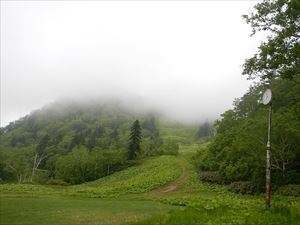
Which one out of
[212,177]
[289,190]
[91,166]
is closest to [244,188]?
[289,190]

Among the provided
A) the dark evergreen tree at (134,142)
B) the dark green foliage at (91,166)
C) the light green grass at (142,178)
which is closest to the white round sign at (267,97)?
the light green grass at (142,178)

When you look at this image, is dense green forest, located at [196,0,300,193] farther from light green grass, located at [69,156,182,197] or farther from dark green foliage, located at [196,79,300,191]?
light green grass, located at [69,156,182,197]

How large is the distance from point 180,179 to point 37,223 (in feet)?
A: 145

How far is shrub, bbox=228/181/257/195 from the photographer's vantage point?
37281mm

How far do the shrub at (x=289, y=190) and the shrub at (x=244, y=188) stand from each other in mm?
3156

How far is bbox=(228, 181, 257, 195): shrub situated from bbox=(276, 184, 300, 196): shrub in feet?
10.4

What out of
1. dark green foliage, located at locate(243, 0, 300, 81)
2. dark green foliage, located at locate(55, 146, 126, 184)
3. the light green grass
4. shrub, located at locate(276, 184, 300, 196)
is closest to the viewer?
dark green foliage, located at locate(243, 0, 300, 81)

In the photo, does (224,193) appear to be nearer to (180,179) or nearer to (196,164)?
(180,179)

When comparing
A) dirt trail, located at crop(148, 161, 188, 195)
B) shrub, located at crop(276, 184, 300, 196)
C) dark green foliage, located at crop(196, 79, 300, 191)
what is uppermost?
dark green foliage, located at crop(196, 79, 300, 191)

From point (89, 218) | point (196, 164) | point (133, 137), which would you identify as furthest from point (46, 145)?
point (89, 218)

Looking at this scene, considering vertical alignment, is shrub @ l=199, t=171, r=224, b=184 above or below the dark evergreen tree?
below

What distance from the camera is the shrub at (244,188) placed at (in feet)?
122

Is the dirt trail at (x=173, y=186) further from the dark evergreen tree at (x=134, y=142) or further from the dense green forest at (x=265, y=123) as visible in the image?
the dark evergreen tree at (x=134, y=142)

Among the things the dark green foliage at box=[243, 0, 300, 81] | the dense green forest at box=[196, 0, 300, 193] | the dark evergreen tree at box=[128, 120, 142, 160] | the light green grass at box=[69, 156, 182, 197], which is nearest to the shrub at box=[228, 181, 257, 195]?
the dense green forest at box=[196, 0, 300, 193]
